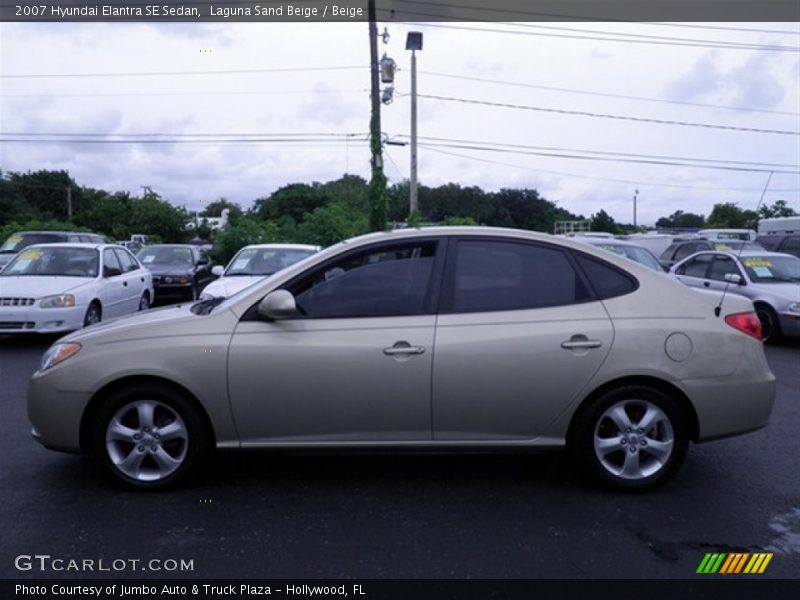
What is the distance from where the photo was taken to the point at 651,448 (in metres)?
4.39

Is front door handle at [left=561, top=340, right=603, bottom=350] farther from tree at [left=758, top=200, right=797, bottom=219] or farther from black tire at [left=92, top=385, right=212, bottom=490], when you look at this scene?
tree at [left=758, top=200, right=797, bottom=219]

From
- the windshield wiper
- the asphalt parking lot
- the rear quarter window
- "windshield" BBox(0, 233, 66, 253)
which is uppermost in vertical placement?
"windshield" BBox(0, 233, 66, 253)

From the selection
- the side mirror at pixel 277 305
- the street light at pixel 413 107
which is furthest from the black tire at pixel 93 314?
the street light at pixel 413 107

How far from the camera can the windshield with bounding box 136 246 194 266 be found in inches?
680

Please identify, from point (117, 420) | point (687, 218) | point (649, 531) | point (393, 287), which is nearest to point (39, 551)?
point (117, 420)

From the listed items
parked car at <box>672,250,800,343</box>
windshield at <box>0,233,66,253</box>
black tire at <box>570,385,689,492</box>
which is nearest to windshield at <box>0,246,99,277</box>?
windshield at <box>0,233,66,253</box>

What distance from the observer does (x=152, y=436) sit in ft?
14.2

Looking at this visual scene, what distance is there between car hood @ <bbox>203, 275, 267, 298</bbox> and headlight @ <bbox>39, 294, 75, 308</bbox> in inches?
73.8

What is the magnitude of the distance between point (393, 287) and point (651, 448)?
1.90 m

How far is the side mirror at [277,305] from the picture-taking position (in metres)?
4.23

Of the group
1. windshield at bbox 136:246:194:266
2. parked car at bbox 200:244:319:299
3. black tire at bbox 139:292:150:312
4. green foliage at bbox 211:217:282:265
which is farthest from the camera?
green foliage at bbox 211:217:282:265

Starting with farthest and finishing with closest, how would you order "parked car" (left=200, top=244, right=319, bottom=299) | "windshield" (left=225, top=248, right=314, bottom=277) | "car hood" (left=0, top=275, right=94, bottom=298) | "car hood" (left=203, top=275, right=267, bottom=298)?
"windshield" (left=225, top=248, right=314, bottom=277) < "parked car" (left=200, top=244, right=319, bottom=299) < "car hood" (left=0, top=275, right=94, bottom=298) < "car hood" (left=203, top=275, right=267, bottom=298)

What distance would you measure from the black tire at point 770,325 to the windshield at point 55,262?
34.0 feet

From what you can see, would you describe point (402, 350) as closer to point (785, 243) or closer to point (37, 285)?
point (37, 285)
